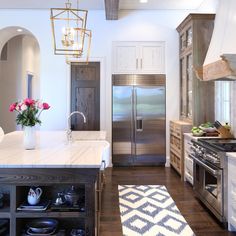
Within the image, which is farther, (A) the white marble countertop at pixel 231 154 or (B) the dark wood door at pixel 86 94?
(B) the dark wood door at pixel 86 94

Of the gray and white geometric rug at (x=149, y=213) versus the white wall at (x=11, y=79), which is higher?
the white wall at (x=11, y=79)

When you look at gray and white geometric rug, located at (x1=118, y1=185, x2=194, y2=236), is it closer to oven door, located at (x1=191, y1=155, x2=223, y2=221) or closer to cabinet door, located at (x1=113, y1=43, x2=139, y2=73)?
oven door, located at (x1=191, y1=155, x2=223, y2=221)

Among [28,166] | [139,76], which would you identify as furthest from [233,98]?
[28,166]

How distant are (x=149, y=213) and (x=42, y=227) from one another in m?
1.56

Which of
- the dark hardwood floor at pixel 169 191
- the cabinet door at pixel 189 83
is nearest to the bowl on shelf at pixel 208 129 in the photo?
the cabinet door at pixel 189 83

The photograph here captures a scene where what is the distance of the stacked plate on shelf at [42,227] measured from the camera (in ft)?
7.30

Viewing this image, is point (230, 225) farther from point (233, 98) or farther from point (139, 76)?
point (139, 76)

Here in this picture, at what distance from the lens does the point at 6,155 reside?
252cm

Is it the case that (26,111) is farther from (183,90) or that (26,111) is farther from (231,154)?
(183,90)

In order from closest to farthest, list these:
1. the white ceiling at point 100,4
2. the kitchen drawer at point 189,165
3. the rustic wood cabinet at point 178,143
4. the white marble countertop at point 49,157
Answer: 1. the white marble countertop at point 49,157
2. the kitchen drawer at point 189,165
3. the rustic wood cabinet at point 178,143
4. the white ceiling at point 100,4

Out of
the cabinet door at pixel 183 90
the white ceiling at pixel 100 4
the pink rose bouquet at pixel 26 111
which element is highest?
the white ceiling at pixel 100 4

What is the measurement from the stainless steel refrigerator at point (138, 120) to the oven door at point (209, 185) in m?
2.27

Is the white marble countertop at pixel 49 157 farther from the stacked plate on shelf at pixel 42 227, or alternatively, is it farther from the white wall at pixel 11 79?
the white wall at pixel 11 79

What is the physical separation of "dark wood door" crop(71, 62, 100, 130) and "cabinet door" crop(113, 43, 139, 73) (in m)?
0.46
